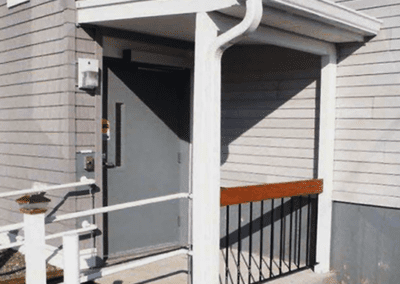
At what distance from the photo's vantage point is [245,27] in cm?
299

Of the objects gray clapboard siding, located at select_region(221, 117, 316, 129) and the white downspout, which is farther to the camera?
gray clapboard siding, located at select_region(221, 117, 316, 129)

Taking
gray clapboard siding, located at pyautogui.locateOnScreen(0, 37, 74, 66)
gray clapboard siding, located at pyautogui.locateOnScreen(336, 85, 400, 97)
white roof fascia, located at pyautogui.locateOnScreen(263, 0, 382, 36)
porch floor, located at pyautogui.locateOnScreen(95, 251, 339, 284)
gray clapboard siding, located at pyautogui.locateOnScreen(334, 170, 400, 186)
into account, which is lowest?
porch floor, located at pyautogui.locateOnScreen(95, 251, 339, 284)

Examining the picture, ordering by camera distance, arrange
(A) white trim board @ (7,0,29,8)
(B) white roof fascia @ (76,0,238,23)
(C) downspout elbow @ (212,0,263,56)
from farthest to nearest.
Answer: (A) white trim board @ (7,0,29,8) → (B) white roof fascia @ (76,0,238,23) → (C) downspout elbow @ (212,0,263,56)

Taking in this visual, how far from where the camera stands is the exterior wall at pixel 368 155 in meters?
4.10

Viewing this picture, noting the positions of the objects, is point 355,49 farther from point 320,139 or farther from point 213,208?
point 213,208

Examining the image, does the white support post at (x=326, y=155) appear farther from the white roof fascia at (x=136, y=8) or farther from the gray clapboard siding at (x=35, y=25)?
the gray clapboard siding at (x=35, y=25)

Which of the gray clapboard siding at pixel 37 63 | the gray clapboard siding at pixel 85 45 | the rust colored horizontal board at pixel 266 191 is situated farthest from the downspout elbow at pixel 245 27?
the gray clapboard siding at pixel 37 63

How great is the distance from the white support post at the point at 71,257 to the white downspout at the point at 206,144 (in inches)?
34.2

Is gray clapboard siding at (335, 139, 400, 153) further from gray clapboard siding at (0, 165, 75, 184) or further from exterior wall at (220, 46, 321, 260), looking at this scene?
gray clapboard siding at (0, 165, 75, 184)

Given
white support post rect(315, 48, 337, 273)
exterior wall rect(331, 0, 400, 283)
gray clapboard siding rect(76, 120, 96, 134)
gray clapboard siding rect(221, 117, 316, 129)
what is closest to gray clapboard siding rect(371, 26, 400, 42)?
exterior wall rect(331, 0, 400, 283)

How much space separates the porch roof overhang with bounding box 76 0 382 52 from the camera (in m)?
3.23

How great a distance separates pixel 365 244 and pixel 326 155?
89 cm

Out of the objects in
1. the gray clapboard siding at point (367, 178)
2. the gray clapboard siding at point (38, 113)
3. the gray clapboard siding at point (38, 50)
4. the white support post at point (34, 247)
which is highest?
the gray clapboard siding at point (38, 50)

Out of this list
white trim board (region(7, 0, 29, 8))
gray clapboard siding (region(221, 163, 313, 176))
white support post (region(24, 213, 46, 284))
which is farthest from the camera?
gray clapboard siding (region(221, 163, 313, 176))
